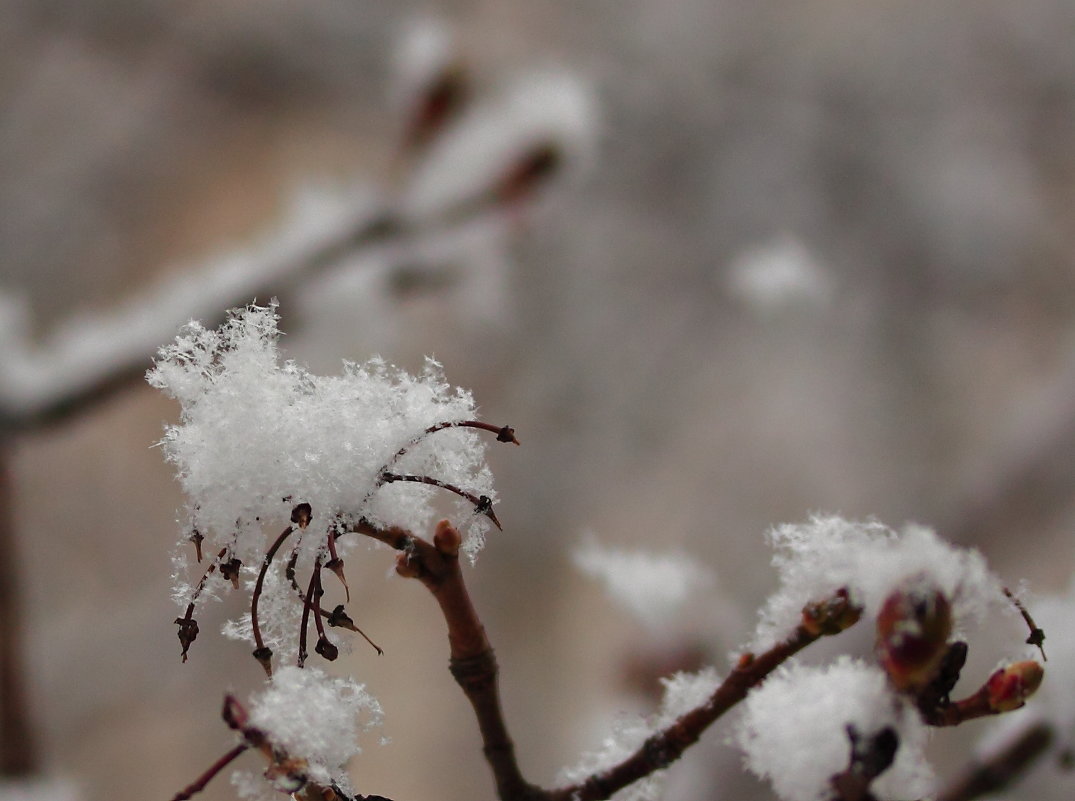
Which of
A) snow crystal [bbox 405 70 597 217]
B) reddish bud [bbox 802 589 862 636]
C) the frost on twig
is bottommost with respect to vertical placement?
reddish bud [bbox 802 589 862 636]

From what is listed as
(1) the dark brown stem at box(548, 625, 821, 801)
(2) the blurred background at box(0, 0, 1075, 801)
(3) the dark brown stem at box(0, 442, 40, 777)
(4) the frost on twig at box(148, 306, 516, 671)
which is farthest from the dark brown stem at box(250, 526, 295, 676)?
(2) the blurred background at box(0, 0, 1075, 801)

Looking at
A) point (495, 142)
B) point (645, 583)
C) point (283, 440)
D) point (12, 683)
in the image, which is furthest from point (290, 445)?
point (495, 142)

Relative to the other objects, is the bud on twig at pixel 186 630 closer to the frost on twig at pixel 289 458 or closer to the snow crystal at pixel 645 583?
the frost on twig at pixel 289 458

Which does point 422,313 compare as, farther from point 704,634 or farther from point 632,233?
point 704,634

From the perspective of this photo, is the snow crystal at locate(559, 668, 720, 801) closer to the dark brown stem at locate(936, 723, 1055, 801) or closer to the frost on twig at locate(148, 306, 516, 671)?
the frost on twig at locate(148, 306, 516, 671)

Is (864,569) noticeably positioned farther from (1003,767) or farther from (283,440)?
(1003,767)

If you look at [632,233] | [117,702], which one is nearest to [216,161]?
[632,233]

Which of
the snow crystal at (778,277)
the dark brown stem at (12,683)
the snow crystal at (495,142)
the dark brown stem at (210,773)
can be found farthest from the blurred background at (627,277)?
the dark brown stem at (210,773)
